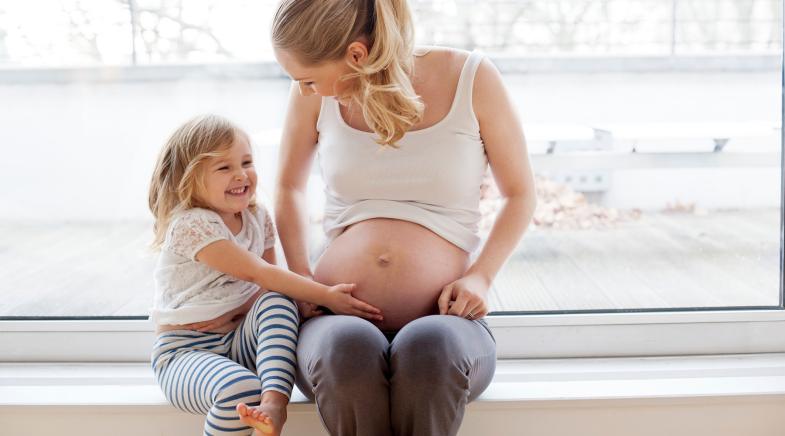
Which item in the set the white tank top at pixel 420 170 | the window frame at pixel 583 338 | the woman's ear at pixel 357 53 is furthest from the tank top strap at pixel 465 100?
the window frame at pixel 583 338

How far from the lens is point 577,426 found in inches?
60.8

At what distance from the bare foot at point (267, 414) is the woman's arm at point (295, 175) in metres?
0.31

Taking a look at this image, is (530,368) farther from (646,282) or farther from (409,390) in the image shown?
(409,390)

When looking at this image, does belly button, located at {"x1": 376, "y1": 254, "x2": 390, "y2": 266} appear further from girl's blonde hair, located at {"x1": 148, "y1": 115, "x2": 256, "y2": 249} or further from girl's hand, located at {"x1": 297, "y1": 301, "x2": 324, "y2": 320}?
girl's blonde hair, located at {"x1": 148, "y1": 115, "x2": 256, "y2": 249}

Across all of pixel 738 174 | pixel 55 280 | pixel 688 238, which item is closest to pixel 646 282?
pixel 688 238

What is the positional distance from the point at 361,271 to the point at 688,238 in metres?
0.86

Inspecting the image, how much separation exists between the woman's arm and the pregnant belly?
86 mm

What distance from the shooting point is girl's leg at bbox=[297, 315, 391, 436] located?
124 cm

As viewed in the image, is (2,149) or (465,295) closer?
(465,295)

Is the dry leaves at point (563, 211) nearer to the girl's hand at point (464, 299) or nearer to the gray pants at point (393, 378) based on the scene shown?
the girl's hand at point (464, 299)

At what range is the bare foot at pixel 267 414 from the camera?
1.26m

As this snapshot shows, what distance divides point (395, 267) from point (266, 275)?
0.23m

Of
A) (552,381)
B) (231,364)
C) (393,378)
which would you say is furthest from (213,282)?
(552,381)

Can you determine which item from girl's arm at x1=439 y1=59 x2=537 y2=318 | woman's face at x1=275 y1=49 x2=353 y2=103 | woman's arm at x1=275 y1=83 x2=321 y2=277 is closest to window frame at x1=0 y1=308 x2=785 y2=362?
girl's arm at x1=439 y1=59 x2=537 y2=318
